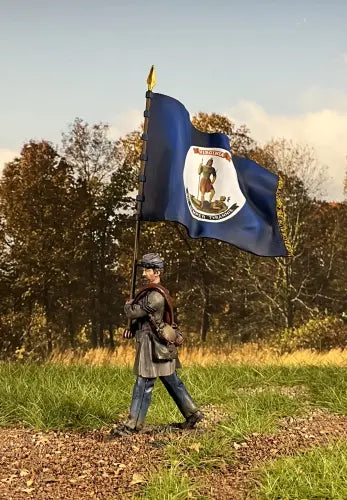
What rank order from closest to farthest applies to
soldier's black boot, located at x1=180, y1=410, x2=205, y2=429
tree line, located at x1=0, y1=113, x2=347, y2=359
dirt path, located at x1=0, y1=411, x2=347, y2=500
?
1. dirt path, located at x1=0, y1=411, x2=347, y2=500
2. soldier's black boot, located at x1=180, y1=410, x2=205, y2=429
3. tree line, located at x1=0, y1=113, x2=347, y2=359

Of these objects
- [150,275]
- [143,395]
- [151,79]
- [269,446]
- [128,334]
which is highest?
[151,79]

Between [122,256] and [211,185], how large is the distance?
19.0 meters

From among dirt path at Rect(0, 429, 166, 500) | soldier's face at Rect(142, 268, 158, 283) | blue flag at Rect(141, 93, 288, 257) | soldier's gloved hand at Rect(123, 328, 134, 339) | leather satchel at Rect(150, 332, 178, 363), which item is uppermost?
blue flag at Rect(141, 93, 288, 257)

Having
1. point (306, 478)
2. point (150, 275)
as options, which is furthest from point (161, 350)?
point (306, 478)

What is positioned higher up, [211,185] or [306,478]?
[211,185]

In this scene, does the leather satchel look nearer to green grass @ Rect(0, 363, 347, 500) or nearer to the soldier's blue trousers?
the soldier's blue trousers

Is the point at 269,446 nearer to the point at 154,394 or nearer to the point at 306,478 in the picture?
the point at 306,478

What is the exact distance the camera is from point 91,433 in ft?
25.0

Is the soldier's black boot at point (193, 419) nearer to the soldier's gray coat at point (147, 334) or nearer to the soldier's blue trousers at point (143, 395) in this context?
the soldier's blue trousers at point (143, 395)

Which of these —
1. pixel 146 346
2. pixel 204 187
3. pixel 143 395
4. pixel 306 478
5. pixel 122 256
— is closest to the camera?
pixel 306 478

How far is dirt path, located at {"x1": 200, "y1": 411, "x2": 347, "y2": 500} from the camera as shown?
5855mm

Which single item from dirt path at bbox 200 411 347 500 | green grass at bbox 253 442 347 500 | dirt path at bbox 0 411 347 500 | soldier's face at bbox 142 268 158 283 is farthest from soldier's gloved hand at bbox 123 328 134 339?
green grass at bbox 253 442 347 500

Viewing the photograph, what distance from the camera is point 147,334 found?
6.95 m

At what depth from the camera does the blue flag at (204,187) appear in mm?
7535
